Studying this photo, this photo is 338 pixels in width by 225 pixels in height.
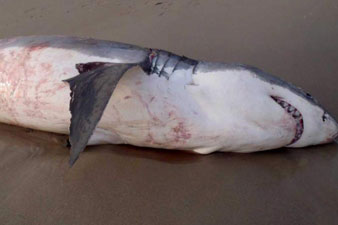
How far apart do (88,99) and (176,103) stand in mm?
551

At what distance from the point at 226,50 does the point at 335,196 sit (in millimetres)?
2086

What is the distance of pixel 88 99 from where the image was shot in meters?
1.95

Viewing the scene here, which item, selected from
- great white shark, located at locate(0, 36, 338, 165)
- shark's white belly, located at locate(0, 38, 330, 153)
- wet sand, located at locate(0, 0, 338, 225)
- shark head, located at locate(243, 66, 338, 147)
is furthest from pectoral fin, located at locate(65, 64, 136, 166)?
shark head, located at locate(243, 66, 338, 147)

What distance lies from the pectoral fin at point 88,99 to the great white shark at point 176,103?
28mm

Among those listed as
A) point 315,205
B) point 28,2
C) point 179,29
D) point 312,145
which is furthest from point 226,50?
point 28,2

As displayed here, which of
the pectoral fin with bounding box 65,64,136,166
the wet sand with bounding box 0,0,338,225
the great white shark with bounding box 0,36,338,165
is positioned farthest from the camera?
the great white shark with bounding box 0,36,338,165

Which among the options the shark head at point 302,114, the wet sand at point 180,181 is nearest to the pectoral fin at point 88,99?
the wet sand at point 180,181

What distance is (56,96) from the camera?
7.99ft

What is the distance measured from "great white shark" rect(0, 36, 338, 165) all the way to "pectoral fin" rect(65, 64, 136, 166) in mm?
28

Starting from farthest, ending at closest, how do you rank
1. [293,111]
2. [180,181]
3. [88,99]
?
[293,111] → [180,181] → [88,99]

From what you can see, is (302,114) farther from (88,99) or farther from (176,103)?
(88,99)

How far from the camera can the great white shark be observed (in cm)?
230

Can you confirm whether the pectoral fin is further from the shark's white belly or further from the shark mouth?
the shark mouth

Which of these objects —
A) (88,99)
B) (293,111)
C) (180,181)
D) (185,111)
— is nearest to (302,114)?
(293,111)
